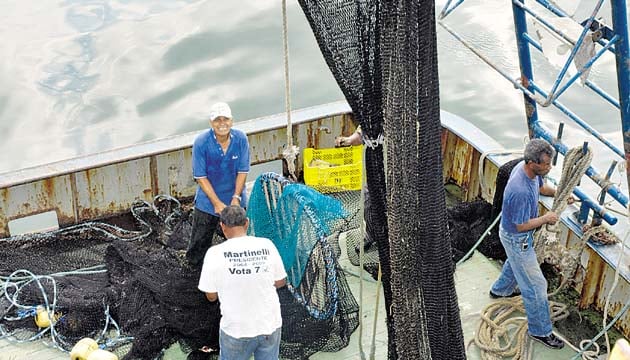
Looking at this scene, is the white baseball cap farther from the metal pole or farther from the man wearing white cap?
the metal pole

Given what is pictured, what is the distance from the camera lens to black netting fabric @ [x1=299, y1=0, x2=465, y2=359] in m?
3.94

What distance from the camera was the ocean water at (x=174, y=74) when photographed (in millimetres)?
11688

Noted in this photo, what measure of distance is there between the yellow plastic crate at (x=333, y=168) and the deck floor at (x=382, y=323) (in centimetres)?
99

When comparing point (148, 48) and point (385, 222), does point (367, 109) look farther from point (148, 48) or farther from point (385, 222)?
point (148, 48)

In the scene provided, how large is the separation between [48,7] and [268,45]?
4.17m

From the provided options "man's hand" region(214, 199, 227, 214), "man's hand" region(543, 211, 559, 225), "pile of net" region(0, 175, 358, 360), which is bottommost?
"pile of net" region(0, 175, 358, 360)

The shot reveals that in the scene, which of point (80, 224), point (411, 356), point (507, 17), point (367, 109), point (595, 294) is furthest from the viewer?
point (507, 17)

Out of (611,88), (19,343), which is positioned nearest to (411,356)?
(19,343)

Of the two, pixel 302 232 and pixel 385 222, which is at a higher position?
pixel 385 222

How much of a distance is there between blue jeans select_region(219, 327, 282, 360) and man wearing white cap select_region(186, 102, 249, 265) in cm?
141

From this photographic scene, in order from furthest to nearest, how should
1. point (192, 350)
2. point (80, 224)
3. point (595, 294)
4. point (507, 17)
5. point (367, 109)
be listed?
1. point (507, 17)
2. point (80, 224)
3. point (595, 294)
4. point (192, 350)
5. point (367, 109)

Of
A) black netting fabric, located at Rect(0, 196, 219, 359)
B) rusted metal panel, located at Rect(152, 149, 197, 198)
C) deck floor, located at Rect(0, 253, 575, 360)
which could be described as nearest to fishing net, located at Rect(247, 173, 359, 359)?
deck floor, located at Rect(0, 253, 575, 360)

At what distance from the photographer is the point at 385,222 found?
4.47m

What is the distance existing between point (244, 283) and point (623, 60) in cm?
284
